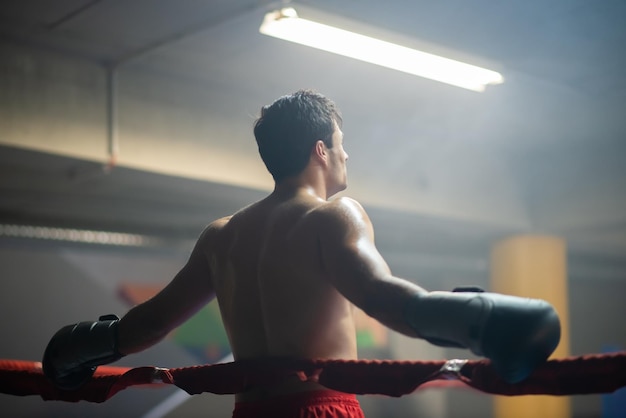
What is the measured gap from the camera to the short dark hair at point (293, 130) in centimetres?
161

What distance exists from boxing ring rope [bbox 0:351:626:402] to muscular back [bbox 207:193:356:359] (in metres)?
0.05

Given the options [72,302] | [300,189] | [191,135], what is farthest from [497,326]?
[72,302]

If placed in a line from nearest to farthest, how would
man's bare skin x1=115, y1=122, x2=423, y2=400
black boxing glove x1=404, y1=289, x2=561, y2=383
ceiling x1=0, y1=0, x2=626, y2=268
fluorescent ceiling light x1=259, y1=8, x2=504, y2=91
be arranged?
black boxing glove x1=404, y1=289, x2=561, y2=383 → man's bare skin x1=115, y1=122, x2=423, y2=400 → fluorescent ceiling light x1=259, y1=8, x2=504, y2=91 → ceiling x1=0, y1=0, x2=626, y2=268

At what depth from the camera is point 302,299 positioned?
1.50 meters

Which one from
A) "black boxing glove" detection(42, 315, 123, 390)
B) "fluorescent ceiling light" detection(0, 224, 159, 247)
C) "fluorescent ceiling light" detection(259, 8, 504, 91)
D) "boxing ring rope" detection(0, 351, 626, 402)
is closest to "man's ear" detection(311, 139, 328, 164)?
"boxing ring rope" detection(0, 351, 626, 402)

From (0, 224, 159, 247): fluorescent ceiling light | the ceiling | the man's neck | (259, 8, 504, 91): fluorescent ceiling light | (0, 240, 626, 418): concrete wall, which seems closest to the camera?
the man's neck

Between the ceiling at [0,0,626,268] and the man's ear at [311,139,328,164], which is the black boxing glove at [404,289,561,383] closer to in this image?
the man's ear at [311,139,328,164]

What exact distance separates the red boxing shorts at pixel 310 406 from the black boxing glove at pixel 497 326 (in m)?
0.34

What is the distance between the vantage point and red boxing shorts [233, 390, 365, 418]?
1488 millimetres

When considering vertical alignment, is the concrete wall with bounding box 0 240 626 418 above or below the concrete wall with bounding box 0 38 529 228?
below

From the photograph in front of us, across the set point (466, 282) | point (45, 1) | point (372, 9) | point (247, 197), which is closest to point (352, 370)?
point (372, 9)

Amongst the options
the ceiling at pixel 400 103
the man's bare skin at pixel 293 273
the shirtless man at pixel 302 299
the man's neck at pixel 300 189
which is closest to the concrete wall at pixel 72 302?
the ceiling at pixel 400 103

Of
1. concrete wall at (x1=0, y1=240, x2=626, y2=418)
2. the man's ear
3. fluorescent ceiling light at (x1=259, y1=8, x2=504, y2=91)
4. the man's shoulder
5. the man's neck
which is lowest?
concrete wall at (x1=0, y1=240, x2=626, y2=418)

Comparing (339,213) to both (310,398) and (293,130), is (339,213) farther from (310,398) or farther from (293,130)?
(310,398)
